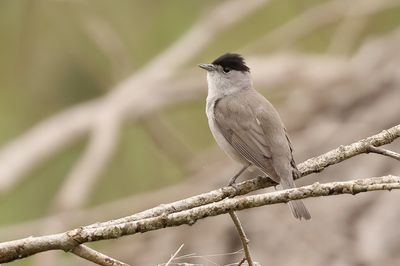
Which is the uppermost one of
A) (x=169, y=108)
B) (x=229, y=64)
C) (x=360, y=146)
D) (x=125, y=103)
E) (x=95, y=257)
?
(x=169, y=108)

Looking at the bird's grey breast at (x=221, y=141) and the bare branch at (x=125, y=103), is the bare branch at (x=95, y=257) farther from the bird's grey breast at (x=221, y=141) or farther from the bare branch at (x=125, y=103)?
the bare branch at (x=125, y=103)

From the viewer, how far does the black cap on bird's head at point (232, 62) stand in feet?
21.4

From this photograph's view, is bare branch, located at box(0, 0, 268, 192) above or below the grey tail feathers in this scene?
above

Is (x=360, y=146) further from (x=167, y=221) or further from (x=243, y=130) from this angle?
(x=243, y=130)

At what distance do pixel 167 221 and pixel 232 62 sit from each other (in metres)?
3.30

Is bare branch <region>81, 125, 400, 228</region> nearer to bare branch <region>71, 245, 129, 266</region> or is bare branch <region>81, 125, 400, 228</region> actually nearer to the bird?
bare branch <region>71, 245, 129, 266</region>

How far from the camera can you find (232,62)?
651 centimetres

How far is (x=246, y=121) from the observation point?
5676mm

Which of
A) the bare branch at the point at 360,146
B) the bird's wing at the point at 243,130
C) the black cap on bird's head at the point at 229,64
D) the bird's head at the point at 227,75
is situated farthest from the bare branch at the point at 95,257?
the black cap on bird's head at the point at 229,64

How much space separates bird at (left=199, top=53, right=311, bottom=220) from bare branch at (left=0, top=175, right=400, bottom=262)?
1452 millimetres

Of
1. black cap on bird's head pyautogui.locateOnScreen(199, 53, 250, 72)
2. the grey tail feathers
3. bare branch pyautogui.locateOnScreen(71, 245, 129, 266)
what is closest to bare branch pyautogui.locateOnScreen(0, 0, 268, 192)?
black cap on bird's head pyautogui.locateOnScreen(199, 53, 250, 72)

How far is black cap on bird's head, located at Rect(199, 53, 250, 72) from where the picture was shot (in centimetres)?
649

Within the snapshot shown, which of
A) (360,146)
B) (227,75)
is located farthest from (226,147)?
(360,146)

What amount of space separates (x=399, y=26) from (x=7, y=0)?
499 centimetres
